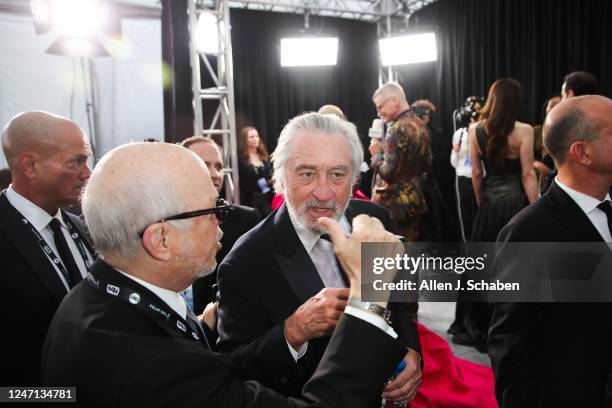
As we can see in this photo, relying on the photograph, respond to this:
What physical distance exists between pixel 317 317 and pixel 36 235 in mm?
1111

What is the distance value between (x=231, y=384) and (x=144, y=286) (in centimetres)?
28

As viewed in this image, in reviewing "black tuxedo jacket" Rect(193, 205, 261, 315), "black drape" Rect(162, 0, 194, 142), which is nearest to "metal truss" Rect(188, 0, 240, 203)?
"black drape" Rect(162, 0, 194, 142)

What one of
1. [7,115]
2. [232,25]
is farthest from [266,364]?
[232,25]

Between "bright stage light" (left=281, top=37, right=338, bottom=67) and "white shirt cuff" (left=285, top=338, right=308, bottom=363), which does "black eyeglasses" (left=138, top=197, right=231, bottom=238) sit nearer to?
"white shirt cuff" (left=285, top=338, right=308, bottom=363)

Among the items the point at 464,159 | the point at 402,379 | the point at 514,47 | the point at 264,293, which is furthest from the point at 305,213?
the point at 514,47

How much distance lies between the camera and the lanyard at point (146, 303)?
0.91m

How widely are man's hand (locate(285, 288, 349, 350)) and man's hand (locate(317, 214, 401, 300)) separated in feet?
0.44

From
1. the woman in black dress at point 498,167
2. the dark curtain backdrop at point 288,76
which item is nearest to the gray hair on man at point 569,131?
the woman in black dress at point 498,167

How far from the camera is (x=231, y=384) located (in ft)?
2.84

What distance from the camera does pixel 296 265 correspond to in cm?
139

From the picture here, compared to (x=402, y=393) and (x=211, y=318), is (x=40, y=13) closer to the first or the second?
(x=211, y=318)

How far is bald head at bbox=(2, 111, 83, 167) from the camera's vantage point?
6.12 feet

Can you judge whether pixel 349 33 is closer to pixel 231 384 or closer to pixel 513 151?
pixel 513 151

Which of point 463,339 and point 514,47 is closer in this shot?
point 463,339
